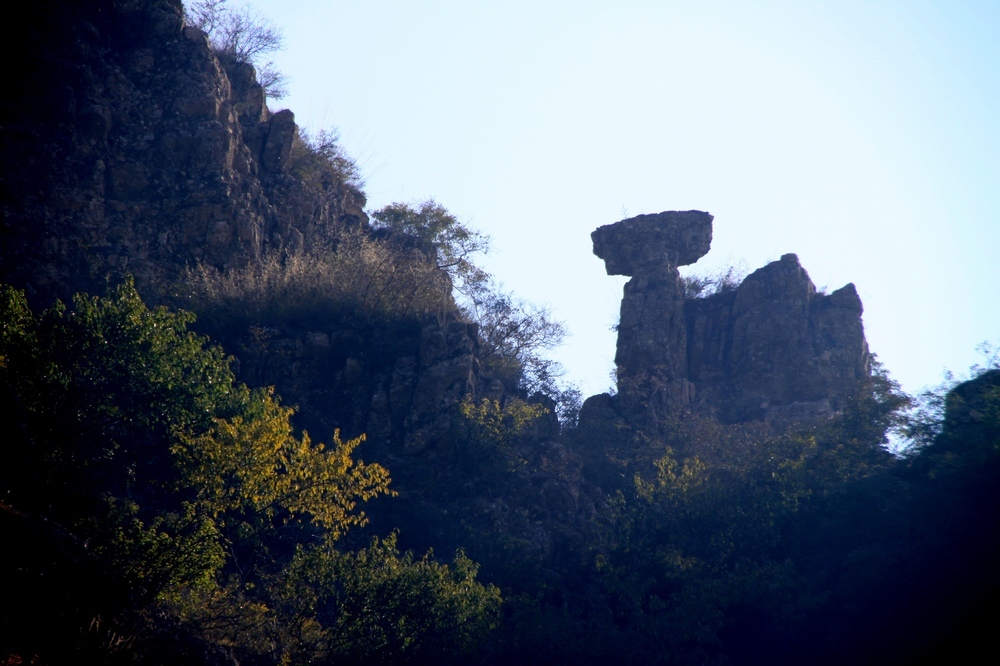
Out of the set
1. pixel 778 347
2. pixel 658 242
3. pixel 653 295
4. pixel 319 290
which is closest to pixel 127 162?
pixel 319 290

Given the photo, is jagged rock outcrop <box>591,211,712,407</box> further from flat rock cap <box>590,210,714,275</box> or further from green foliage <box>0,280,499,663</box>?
green foliage <box>0,280,499,663</box>

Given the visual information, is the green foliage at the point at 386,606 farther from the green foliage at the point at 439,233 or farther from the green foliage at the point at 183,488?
the green foliage at the point at 439,233

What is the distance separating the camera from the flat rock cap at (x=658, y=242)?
45.3 meters

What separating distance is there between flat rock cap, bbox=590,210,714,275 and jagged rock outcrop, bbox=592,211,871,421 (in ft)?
0.17

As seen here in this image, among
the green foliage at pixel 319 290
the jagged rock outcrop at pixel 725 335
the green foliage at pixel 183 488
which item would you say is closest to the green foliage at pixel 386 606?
the green foliage at pixel 183 488

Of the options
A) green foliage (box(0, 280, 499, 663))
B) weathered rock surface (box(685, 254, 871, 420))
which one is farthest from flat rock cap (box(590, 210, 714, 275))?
green foliage (box(0, 280, 499, 663))

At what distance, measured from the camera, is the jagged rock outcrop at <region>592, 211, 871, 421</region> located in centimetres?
4053

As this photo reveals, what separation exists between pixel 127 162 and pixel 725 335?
28598mm

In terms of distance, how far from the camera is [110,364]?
21438 mm

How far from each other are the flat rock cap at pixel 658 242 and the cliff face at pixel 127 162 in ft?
52.5

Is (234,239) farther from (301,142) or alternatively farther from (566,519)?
(566,519)

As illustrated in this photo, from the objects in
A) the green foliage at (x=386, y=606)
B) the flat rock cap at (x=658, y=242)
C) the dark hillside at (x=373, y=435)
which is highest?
the flat rock cap at (x=658, y=242)

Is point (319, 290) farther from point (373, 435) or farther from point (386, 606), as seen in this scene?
point (386, 606)

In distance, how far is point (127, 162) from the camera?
113 ft
